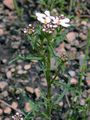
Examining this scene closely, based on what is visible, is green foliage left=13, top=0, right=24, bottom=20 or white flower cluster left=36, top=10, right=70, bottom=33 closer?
white flower cluster left=36, top=10, right=70, bottom=33

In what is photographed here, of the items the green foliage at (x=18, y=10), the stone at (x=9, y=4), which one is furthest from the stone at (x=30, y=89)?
the stone at (x=9, y=4)

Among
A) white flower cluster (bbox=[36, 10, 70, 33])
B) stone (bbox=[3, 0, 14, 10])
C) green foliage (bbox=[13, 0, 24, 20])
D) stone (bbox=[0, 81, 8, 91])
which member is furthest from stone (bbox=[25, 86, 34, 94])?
white flower cluster (bbox=[36, 10, 70, 33])

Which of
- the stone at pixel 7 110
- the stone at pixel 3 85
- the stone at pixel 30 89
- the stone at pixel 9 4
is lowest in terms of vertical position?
the stone at pixel 7 110

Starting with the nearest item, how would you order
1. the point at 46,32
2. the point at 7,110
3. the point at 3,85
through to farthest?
the point at 46,32 < the point at 7,110 < the point at 3,85

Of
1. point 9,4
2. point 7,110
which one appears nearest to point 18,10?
point 9,4

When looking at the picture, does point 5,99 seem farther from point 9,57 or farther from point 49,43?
point 49,43

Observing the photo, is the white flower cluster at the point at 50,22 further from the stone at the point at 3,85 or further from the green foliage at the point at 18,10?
the green foliage at the point at 18,10

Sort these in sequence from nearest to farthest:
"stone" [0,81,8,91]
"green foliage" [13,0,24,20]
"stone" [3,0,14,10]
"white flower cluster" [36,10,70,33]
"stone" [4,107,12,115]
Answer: "white flower cluster" [36,10,70,33] < "stone" [4,107,12,115] < "stone" [0,81,8,91] < "green foliage" [13,0,24,20] < "stone" [3,0,14,10]

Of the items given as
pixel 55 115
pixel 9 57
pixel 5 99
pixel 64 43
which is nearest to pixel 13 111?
pixel 5 99

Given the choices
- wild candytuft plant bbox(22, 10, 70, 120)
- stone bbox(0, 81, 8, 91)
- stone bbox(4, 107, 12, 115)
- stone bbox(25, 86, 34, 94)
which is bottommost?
stone bbox(4, 107, 12, 115)

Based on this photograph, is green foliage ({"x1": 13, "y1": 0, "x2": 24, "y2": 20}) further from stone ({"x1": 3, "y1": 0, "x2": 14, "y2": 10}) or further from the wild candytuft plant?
the wild candytuft plant

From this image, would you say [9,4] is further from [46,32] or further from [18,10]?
[46,32]
